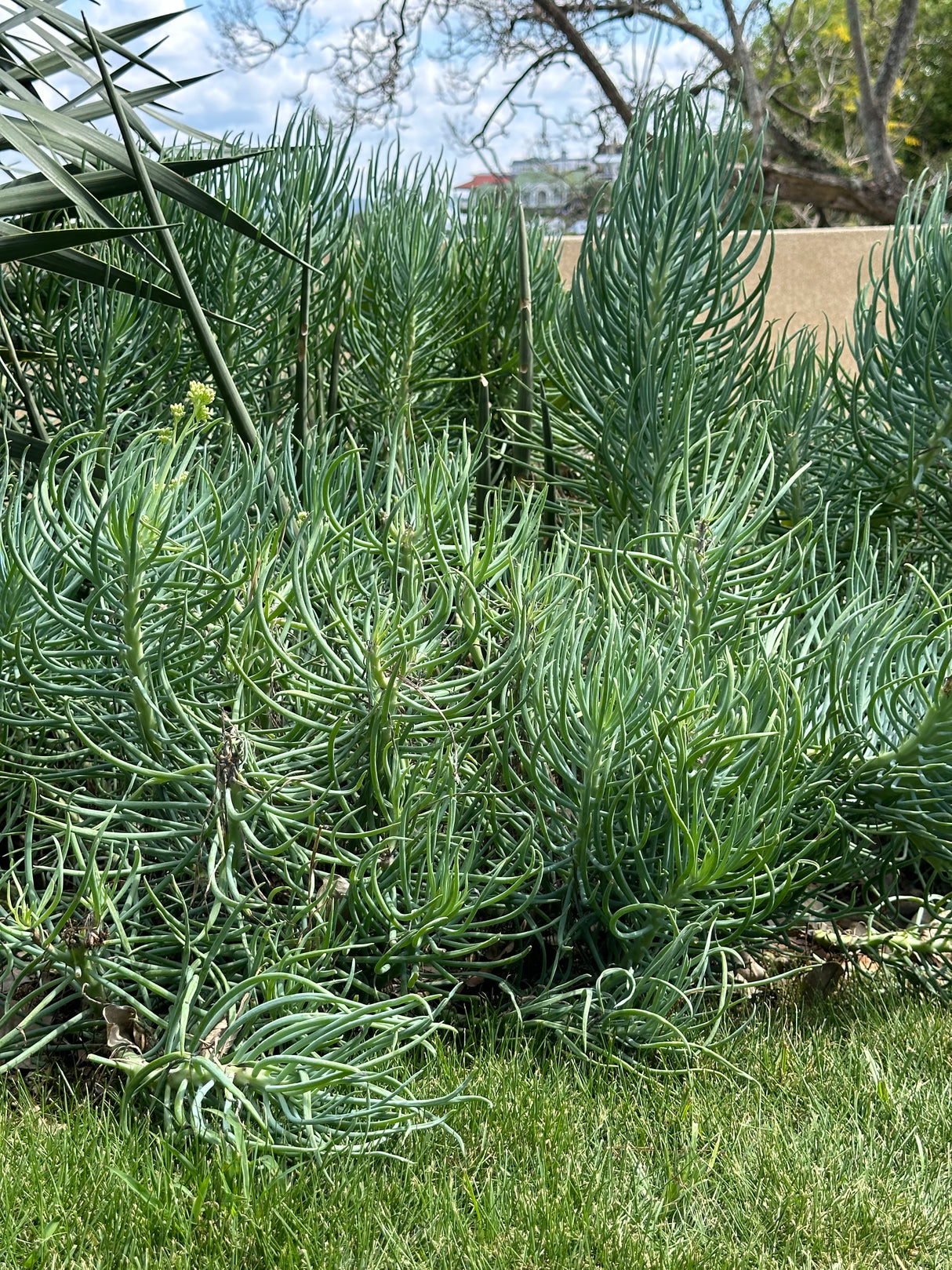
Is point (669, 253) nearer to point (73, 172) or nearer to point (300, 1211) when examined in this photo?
point (73, 172)

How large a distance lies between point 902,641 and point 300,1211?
1073mm

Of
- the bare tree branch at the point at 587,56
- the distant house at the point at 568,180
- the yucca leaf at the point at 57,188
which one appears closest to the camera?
the yucca leaf at the point at 57,188

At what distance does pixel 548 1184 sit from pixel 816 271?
5.26 metres

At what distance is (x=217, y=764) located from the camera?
4.76 feet

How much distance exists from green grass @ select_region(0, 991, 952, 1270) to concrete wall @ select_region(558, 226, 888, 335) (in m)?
4.79

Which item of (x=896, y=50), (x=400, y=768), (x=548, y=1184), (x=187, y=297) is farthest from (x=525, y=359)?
(x=896, y=50)

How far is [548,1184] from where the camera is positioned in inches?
55.5

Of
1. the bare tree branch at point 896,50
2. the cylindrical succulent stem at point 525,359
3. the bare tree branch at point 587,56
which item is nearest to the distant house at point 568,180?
the bare tree branch at point 587,56

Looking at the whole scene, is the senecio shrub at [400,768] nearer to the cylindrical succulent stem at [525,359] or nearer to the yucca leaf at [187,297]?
the yucca leaf at [187,297]

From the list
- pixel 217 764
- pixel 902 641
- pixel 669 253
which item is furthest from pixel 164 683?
pixel 669 253

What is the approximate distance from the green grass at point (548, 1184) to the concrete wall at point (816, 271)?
479 centimetres

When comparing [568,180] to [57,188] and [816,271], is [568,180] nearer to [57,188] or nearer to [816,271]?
[816,271]

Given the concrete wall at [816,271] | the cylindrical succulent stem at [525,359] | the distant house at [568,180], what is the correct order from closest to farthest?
the cylindrical succulent stem at [525,359] → the concrete wall at [816,271] → the distant house at [568,180]

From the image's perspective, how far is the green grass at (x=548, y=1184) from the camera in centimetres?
129
